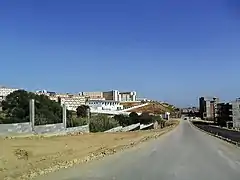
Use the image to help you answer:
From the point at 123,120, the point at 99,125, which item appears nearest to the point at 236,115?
the point at 123,120

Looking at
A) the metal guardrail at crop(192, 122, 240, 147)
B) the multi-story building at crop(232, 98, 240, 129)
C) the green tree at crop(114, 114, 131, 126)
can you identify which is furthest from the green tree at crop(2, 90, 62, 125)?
the multi-story building at crop(232, 98, 240, 129)

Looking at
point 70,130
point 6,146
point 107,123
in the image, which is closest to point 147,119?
point 107,123

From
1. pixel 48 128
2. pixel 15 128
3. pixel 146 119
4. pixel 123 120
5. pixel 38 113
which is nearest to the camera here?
pixel 15 128

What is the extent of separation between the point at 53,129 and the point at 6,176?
28537 mm

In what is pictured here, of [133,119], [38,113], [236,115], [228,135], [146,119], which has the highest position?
[38,113]

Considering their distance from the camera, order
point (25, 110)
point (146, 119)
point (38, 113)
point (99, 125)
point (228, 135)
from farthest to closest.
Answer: point (146, 119) < point (99, 125) < point (228, 135) < point (38, 113) < point (25, 110)

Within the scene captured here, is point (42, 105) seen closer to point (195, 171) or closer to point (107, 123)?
point (107, 123)

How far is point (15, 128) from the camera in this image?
35.2 metres

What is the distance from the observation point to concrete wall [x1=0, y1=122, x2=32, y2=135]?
33.7 metres

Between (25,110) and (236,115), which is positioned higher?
(25,110)

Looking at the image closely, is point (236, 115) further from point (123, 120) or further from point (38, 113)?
point (38, 113)

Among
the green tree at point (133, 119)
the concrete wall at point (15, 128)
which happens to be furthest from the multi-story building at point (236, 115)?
the concrete wall at point (15, 128)

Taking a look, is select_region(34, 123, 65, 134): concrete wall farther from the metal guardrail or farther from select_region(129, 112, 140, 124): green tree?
select_region(129, 112, 140, 124): green tree

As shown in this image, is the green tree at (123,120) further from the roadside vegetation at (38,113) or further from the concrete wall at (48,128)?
the concrete wall at (48,128)
